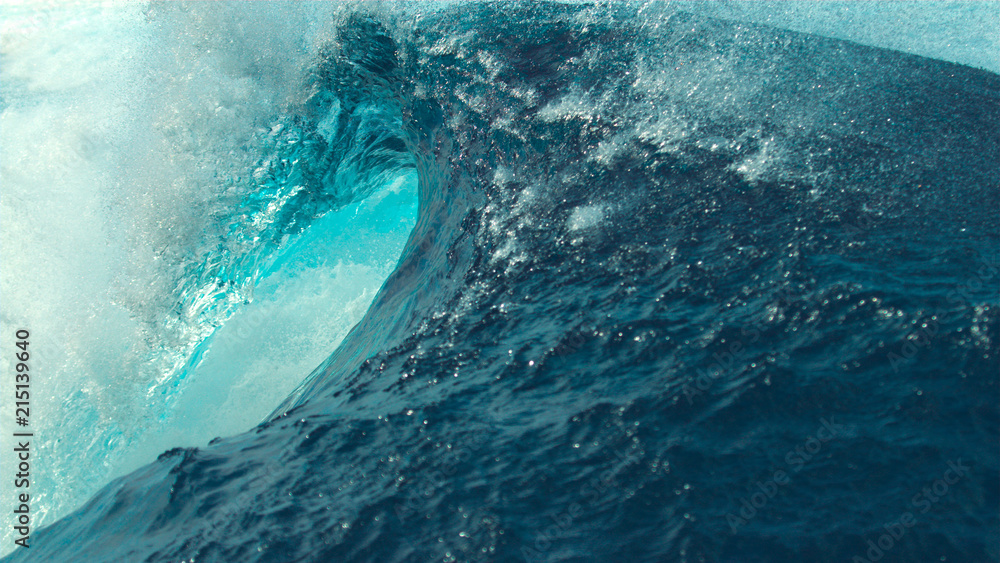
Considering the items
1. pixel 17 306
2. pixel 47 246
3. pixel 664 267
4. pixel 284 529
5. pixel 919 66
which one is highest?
pixel 47 246

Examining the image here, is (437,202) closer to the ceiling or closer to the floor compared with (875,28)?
closer to the ceiling

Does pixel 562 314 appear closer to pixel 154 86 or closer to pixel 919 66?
pixel 919 66

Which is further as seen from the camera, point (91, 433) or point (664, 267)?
point (91, 433)

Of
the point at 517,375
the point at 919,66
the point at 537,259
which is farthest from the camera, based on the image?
the point at 919,66

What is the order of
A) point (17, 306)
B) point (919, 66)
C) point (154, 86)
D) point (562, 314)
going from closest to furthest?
point (562, 314) < point (919, 66) < point (17, 306) < point (154, 86)

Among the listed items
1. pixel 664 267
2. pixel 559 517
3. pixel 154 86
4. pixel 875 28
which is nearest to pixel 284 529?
pixel 559 517

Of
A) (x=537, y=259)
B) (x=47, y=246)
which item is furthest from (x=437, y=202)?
(x=47, y=246)
